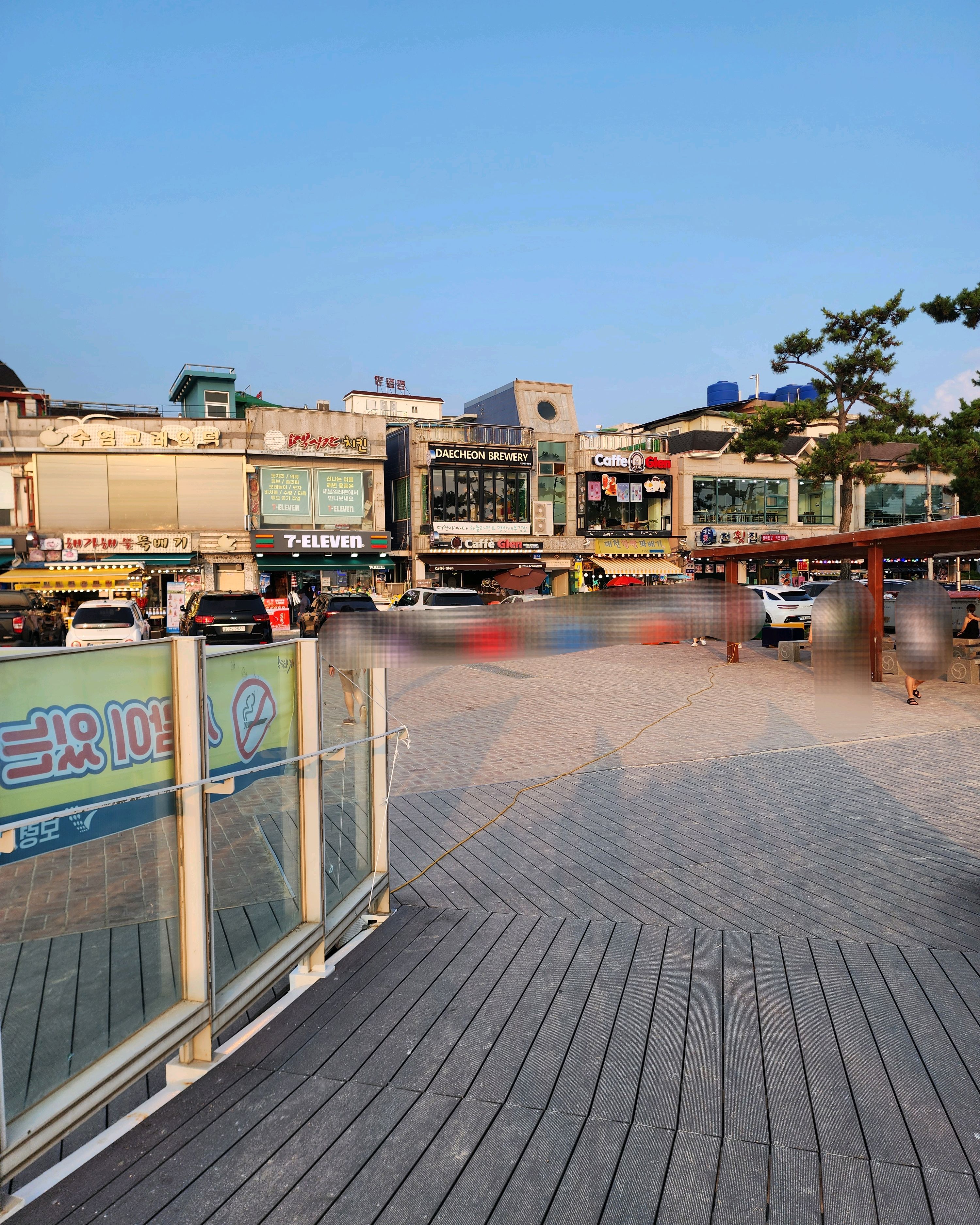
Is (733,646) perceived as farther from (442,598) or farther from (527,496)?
(527,496)

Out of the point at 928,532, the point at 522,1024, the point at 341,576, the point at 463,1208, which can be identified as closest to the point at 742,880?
the point at 522,1024

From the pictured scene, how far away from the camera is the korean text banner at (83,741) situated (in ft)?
8.64

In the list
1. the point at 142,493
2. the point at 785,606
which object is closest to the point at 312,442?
the point at 142,493

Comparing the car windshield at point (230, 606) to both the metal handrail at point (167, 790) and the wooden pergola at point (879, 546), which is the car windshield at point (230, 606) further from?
the metal handrail at point (167, 790)

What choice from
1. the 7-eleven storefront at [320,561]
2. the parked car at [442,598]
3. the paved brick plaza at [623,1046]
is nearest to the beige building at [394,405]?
the 7-eleven storefront at [320,561]

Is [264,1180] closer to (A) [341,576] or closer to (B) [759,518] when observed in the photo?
(A) [341,576]

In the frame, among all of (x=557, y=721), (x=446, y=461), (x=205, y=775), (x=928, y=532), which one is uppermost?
(x=446, y=461)

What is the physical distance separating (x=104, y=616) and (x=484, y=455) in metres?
29.8

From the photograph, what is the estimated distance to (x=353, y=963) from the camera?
4816 millimetres

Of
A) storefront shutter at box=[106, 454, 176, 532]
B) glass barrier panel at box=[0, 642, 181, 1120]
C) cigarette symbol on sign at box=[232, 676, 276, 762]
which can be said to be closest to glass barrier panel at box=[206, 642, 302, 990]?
cigarette symbol on sign at box=[232, 676, 276, 762]

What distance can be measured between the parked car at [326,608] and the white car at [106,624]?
426cm

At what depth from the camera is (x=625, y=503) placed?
53.8m

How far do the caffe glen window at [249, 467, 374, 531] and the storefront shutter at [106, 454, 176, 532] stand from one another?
13.3 ft

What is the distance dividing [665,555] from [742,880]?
161ft
